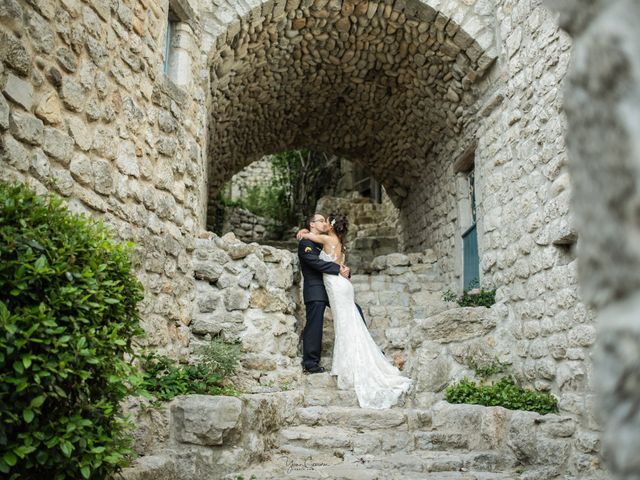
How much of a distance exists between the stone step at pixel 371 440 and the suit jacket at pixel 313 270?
163cm

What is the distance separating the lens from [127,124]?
3895 mm

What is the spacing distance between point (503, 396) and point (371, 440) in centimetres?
117

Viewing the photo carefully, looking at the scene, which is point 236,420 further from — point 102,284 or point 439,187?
point 439,187

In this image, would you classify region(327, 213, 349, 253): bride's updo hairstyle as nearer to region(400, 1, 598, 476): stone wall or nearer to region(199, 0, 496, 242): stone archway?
region(400, 1, 598, 476): stone wall

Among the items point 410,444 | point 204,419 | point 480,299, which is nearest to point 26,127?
point 204,419

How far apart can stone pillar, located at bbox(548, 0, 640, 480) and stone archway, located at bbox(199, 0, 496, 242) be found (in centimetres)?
546

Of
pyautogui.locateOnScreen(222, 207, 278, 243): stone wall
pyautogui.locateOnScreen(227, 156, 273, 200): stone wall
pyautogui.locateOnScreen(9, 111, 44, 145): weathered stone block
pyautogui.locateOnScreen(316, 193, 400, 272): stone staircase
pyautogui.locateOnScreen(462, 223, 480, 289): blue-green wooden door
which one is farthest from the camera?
pyautogui.locateOnScreen(227, 156, 273, 200): stone wall

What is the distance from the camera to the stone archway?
620cm

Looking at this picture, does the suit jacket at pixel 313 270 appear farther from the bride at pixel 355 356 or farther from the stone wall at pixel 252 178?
the stone wall at pixel 252 178

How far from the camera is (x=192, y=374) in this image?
4.01 meters

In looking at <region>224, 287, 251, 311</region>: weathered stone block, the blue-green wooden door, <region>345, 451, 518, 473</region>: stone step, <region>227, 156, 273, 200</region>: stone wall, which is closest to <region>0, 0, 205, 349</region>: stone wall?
<region>224, 287, 251, 311</region>: weathered stone block

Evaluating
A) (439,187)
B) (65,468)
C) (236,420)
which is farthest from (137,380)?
(439,187)

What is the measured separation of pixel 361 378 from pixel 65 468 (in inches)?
125

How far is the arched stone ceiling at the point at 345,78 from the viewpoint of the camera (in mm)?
6207
